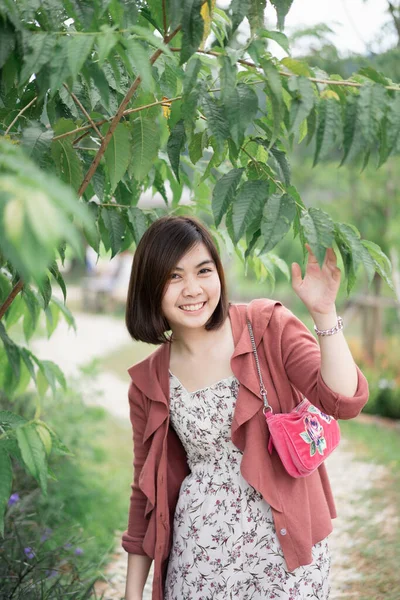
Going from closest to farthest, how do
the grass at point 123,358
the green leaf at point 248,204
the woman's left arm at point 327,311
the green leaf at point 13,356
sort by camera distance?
the green leaf at point 248,204 < the woman's left arm at point 327,311 < the green leaf at point 13,356 < the grass at point 123,358

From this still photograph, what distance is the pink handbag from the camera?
2021 millimetres

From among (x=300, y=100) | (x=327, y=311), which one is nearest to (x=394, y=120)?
(x=300, y=100)

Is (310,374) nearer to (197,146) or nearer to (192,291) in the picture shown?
(192,291)

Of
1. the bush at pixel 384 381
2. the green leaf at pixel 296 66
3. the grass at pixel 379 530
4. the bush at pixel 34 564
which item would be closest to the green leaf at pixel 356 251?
the green leaf at pixel 296 66

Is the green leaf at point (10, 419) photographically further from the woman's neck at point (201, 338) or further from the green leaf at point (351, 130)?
the green leaf at point (351, 130)

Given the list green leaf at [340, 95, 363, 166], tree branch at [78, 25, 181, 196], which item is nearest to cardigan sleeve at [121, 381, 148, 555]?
tree branch at [78, 25, 181, 196]

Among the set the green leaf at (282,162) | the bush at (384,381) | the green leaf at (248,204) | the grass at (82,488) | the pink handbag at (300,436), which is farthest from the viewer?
the bush at (384,381)

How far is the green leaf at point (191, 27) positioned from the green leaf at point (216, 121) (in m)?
0.13

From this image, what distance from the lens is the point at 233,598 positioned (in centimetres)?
212

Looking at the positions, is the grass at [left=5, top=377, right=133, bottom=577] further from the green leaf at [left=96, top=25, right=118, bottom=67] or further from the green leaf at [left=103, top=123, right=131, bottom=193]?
the green leaf at [left=96, top=25, right=118, bottom=67]

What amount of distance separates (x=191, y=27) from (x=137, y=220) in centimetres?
75

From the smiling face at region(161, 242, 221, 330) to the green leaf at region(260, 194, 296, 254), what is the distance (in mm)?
575

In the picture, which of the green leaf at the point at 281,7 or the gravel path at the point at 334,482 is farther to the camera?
the gravel path at the point at 334,482

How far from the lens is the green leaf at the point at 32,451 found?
1458mm
